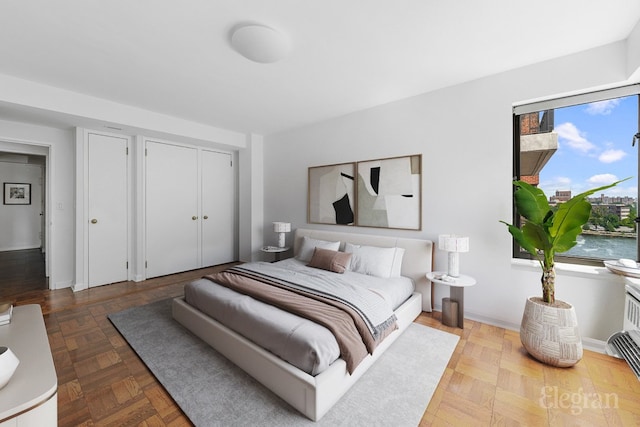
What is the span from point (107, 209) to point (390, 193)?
13.8 ft

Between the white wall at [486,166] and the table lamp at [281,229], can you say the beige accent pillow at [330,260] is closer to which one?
the white wall at [486,166]

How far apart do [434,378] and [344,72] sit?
2.82 meters

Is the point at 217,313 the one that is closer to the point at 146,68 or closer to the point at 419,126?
the point at 146,68

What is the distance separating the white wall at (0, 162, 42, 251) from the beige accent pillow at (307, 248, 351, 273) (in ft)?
25.8

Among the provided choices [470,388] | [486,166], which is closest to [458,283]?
[470,388]

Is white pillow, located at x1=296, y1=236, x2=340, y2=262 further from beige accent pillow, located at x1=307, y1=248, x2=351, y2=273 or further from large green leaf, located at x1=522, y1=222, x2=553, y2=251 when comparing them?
large green leaf, located at x1=522, y1=222, x2=553, y2=251

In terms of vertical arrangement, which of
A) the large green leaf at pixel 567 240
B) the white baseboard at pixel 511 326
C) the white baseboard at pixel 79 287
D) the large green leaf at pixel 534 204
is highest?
the large green leaf at pixel 534 204

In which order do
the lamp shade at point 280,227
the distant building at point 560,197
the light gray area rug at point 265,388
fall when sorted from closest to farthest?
the light gray area rug at point 265,388
the distant building at point 560,197
the lamp shade at point 280,227

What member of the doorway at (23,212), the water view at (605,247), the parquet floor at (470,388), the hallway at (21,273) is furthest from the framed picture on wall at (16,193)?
the water view at (605,247)

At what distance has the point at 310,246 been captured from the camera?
149 inches

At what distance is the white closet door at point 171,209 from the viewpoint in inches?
168

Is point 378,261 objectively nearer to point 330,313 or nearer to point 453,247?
point 453,247

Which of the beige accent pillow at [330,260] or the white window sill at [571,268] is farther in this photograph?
the beige accent pillow at [330,260]

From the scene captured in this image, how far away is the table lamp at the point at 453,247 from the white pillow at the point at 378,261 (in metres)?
0.55
